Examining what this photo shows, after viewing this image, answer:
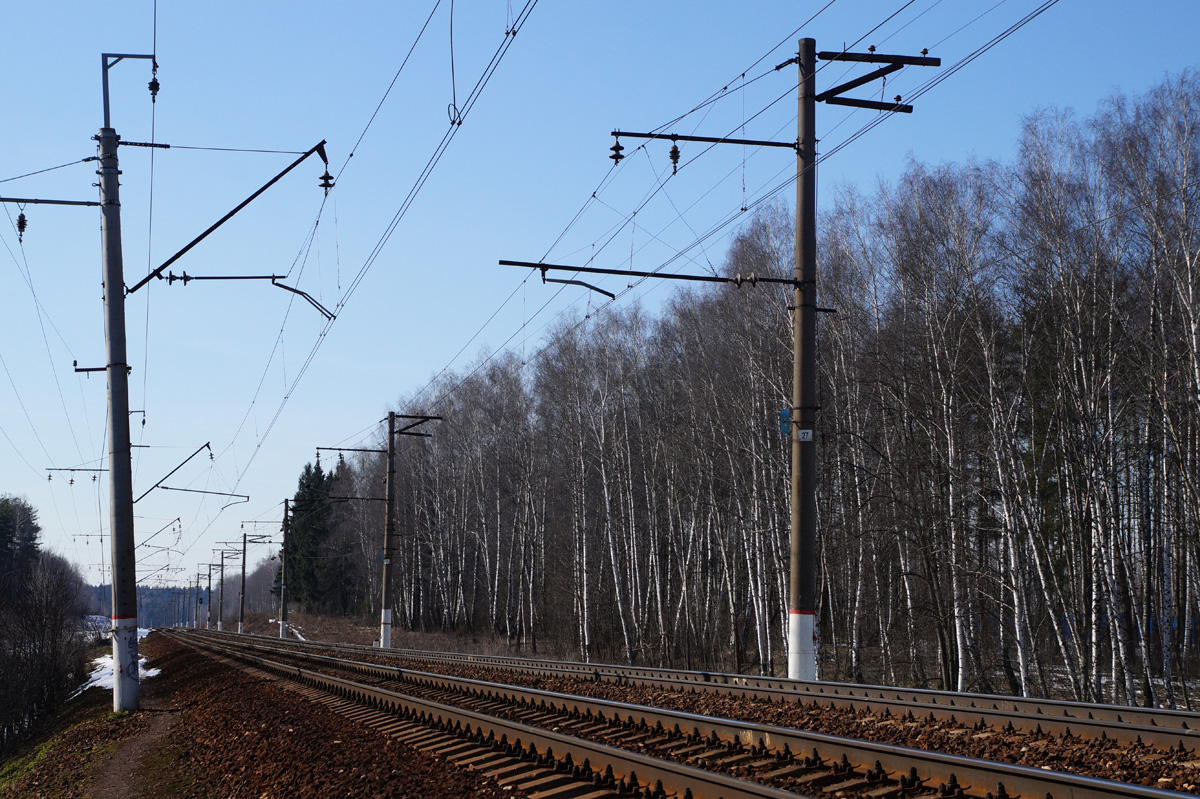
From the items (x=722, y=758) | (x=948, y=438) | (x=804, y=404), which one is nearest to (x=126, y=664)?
(x=804, y=404)

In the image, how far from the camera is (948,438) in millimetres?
21875

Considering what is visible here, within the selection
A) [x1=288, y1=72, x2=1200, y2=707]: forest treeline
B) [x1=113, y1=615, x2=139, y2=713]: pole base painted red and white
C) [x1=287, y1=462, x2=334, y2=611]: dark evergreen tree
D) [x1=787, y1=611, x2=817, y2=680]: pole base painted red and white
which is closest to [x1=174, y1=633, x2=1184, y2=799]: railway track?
[x1=787, y1=611, x2=817, y2=680]: pole base painted red and white

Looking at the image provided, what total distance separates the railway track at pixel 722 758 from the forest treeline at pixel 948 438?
10224 mm

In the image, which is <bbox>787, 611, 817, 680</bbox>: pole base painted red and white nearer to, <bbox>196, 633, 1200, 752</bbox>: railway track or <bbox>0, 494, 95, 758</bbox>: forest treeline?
<bbox>196, 633, 1200, 752</bbox>: railway track

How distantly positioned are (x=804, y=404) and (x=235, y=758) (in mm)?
9029

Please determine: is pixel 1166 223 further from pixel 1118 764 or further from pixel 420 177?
pixel 1118 764

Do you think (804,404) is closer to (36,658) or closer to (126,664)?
(126,664)

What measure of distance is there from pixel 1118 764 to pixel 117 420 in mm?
14688

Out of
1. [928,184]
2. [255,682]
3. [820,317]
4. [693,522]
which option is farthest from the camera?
[693,522]

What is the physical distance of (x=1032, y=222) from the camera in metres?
21.7

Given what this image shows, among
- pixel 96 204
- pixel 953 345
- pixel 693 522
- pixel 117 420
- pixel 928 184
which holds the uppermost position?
pixel 928 184

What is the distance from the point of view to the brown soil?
8.21 m

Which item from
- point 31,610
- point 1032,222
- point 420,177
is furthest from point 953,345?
point 31,610

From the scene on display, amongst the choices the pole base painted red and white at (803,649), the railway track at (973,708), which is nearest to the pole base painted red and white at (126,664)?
the railway track at (973,708)
